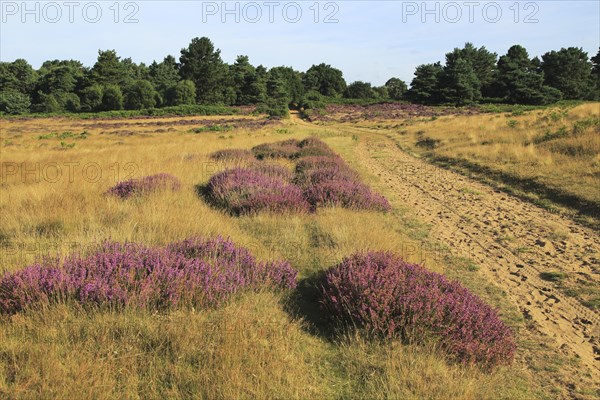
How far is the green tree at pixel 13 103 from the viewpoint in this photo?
77.3 meters

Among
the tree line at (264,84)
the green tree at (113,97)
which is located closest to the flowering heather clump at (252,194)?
the tree line at (264,84)

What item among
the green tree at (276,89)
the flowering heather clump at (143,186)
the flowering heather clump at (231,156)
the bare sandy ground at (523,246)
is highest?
the green tree at (276,89)

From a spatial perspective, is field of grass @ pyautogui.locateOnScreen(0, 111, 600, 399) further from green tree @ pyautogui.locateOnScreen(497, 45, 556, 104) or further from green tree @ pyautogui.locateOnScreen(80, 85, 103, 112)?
green tree @ pyautogui.locateOnScreen(80, 85, 103, 112)

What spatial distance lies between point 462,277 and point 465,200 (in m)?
5.41

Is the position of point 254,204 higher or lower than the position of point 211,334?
higher

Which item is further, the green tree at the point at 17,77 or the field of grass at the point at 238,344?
the green tree at the point at 17,77

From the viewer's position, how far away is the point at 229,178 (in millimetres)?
9039

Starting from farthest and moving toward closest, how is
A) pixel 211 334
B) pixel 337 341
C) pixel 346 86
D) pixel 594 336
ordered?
pixel 346 86 → pixel 594 336 → pixel 337 341 → pixel 211 334

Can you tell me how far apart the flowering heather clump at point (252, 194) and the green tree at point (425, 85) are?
233 feet

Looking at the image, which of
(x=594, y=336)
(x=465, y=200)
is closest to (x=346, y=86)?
(x=465, y=200)

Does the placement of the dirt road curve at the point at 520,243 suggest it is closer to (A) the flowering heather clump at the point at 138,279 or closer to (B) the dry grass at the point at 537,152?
(B) the dry grass at the point at 537,152

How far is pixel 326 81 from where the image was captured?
100938 millimetres

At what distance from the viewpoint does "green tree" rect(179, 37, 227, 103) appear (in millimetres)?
85750

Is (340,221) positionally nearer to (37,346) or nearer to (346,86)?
(37,346)
